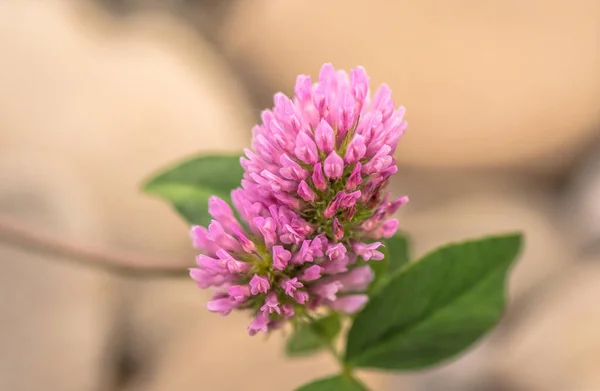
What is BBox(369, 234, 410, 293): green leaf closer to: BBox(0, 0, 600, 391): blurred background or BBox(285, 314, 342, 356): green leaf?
BBox(285, 314, 342, 356): green leaf

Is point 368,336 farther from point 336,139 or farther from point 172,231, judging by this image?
→ point 172,231

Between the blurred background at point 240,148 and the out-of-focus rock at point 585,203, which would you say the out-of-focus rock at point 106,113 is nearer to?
the blurred background at point 240,148

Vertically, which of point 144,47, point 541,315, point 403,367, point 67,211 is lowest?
point 403,367

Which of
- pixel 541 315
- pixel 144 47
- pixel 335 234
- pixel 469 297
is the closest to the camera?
pixel 335 234

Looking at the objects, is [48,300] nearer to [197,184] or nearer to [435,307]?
[197,184]

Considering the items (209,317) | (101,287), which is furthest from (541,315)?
(101,287)
